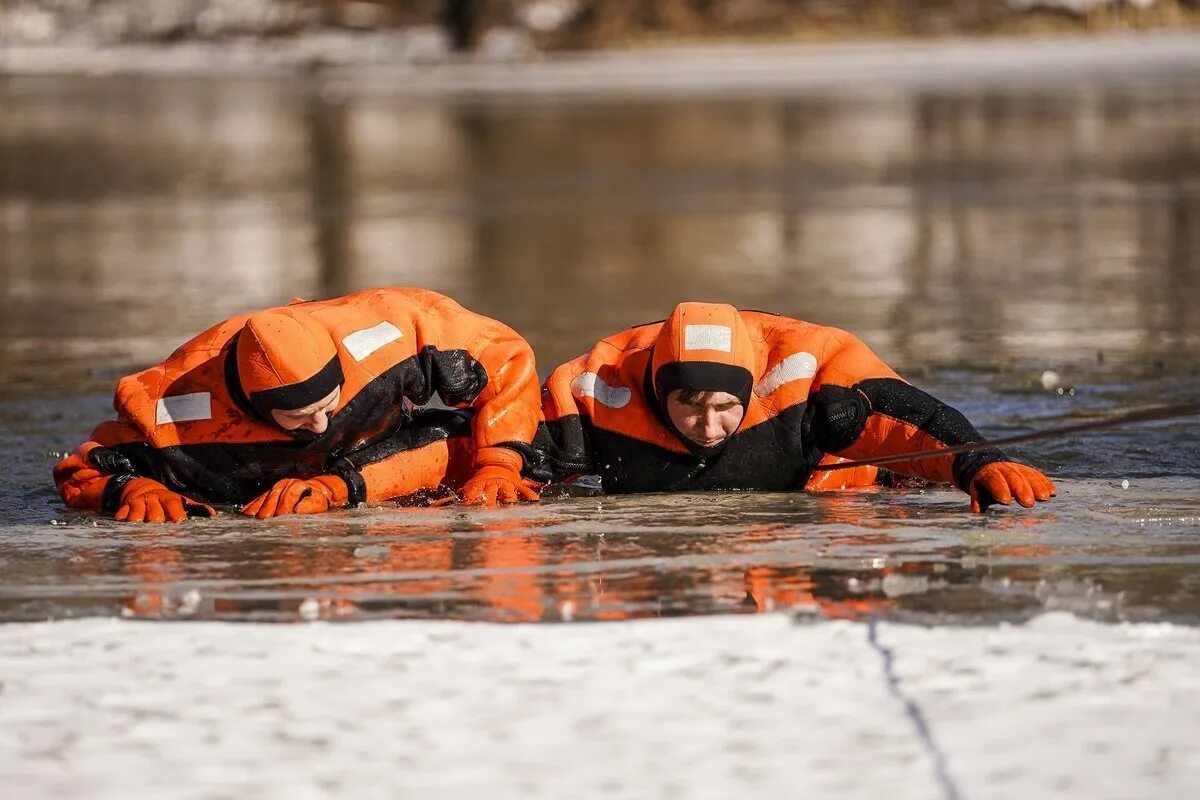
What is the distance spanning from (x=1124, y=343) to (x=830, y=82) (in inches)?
597

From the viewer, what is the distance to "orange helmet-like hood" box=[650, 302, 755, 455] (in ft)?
18.1

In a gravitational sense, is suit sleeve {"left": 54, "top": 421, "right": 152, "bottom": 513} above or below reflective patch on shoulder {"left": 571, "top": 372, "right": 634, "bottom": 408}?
below

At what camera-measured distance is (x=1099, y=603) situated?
449cm

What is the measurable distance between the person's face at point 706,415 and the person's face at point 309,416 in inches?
40.2

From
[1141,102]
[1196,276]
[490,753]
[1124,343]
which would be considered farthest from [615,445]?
[1141,102]

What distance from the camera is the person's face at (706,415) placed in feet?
18.4

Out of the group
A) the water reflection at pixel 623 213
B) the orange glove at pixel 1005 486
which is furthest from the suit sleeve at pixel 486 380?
the water reflection at pixel 623 213

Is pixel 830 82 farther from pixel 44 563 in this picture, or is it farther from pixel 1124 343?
pixel 44 563

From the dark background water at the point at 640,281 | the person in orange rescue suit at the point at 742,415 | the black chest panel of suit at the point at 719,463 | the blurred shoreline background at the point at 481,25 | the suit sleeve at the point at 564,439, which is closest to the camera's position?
the dark background water at the point at 640,281

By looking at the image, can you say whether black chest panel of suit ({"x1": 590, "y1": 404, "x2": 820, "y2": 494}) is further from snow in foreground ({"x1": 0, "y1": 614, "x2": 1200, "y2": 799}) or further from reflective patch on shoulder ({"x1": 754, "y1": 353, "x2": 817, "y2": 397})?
snow in foreground ({"x1": 0, "y1": 614, "x2": 1200, "y2": 799})

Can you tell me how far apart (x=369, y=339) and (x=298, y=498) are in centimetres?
56

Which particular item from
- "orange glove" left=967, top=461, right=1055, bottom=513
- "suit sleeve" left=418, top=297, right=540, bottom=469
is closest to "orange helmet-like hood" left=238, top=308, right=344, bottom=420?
"suit sleeve" left=418, top=297, right=540, bottom=469

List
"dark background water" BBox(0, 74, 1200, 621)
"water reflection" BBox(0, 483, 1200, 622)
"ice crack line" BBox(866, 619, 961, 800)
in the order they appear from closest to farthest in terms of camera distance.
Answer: "ice crack line" BBox(866, 619, 961, 800)
"water reflection" BBox(0, 483, 1200, 622)
"dark background water" BBox(0, 74, 1200, 621)

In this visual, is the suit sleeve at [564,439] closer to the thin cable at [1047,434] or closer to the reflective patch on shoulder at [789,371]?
the reflective patch on shoulder at [789,371]
